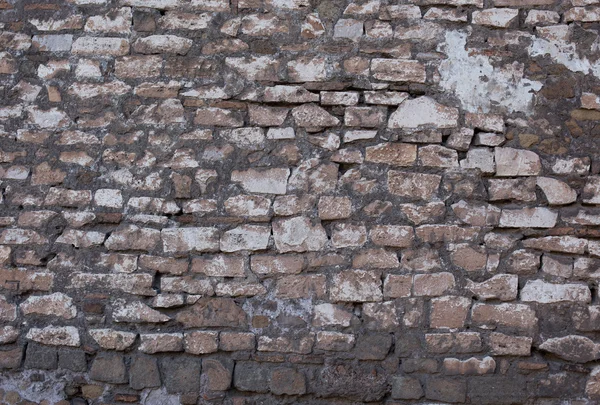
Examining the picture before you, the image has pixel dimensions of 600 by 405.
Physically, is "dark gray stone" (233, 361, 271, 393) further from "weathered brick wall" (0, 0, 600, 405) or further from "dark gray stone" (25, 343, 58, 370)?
"dark gray stone" (25, 343, 58, 370)

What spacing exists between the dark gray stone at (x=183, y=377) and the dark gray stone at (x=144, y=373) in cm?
5

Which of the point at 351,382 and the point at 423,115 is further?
the point at 423,115

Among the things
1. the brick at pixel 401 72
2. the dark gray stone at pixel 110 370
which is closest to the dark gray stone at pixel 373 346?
the dark gray stone at pixel 110 370

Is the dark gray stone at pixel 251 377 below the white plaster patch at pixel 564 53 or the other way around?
below

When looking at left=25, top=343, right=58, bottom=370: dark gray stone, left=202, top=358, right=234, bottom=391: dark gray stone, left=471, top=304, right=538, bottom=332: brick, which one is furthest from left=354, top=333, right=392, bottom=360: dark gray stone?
left=25, top=343, right=58, bottom=370: dark gray stone

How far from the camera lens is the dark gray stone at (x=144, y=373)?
3.25m

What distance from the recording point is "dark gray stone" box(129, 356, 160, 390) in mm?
3250

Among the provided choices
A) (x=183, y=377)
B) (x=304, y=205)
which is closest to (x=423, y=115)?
(x=304, y=205)

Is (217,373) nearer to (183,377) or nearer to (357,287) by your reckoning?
(183,377)

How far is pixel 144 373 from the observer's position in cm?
325

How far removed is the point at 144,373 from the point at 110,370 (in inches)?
6.5

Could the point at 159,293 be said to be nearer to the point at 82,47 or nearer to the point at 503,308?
the point at 82,47

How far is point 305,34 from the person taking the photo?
336 centimetres

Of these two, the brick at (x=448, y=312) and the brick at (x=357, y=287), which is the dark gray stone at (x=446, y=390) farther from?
the brick at (x=357, y=287)
